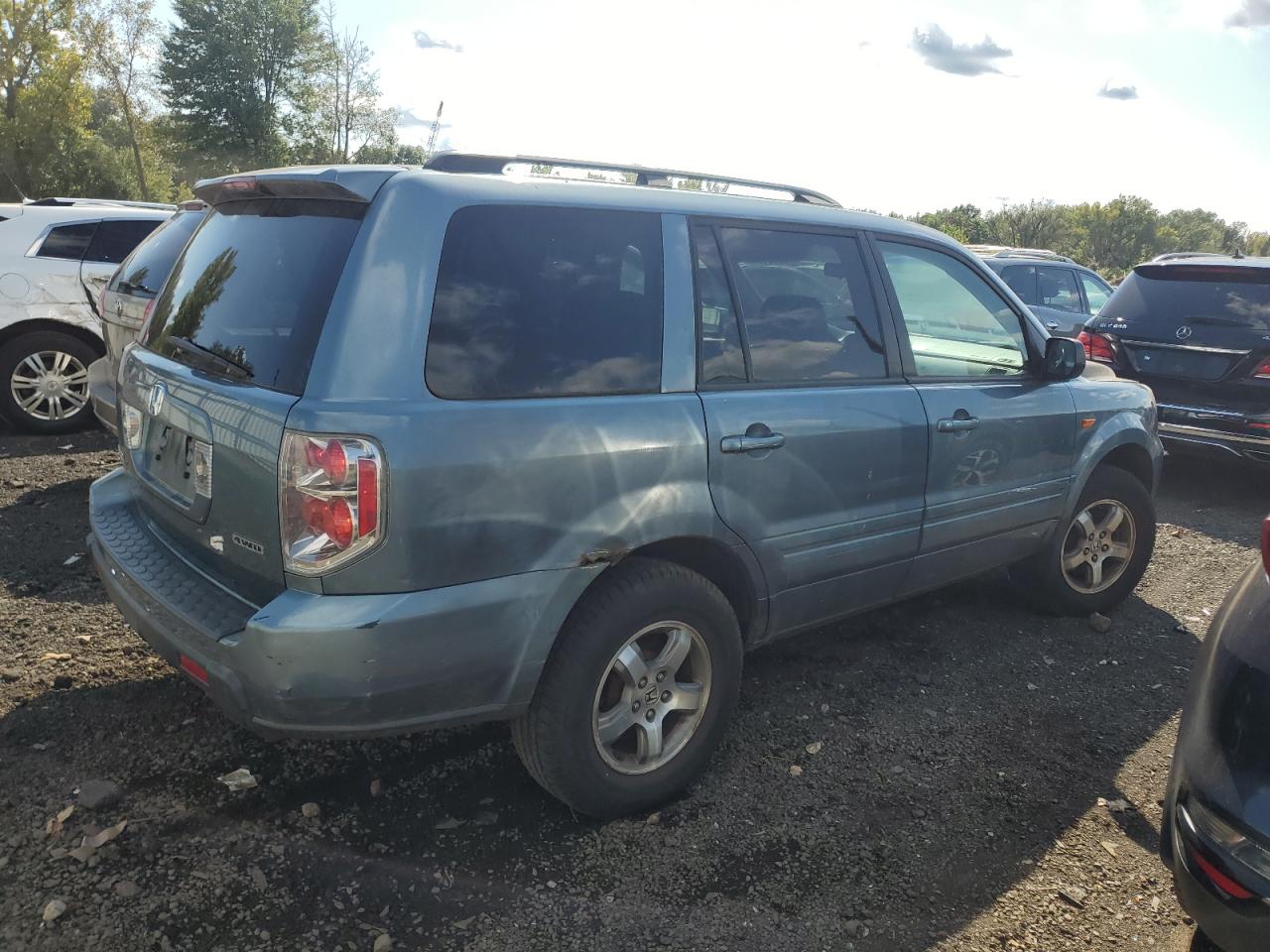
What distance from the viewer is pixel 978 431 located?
3809mm

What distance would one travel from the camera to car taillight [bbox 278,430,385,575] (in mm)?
2250

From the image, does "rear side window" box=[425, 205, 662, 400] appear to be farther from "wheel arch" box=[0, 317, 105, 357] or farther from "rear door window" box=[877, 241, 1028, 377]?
"wheel arch" box=[0, 317, 105, 357]

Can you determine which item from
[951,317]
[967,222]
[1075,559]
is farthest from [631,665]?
[967,222]

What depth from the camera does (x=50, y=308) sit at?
23.2 feet

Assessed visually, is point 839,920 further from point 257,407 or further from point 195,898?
point 257,407

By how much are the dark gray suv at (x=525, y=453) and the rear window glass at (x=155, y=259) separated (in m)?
2.64

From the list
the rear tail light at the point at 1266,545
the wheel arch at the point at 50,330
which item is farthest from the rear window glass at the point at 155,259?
the rear tail light at the point at 1266,545

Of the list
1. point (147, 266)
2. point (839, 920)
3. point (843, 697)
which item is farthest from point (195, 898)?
point (147, 266)

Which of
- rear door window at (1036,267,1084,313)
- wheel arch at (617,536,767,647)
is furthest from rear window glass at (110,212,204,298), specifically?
rear door window at (1036,267,1084,313)

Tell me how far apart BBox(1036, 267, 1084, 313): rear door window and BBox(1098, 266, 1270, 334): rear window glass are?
3.46 m

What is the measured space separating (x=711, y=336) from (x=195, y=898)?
2145 mm

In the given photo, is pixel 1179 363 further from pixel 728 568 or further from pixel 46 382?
pixel 46 382

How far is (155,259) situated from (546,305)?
417 cm

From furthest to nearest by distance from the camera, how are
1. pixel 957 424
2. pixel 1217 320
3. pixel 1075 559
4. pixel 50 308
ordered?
pixel 50 308
pixel 1217 320
pixel 1075 559
pixel 957 424
